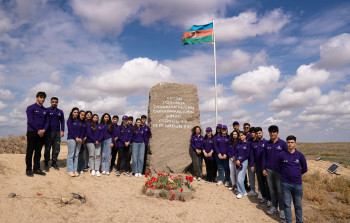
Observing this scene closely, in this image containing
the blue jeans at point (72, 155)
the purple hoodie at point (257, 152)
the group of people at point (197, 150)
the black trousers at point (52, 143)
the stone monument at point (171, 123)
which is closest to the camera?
the group of people at point (197, 150)

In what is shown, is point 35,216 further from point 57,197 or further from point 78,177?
point 78,177

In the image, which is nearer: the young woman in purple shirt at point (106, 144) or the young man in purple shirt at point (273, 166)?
the young man in purple shirt at point (273, 166)

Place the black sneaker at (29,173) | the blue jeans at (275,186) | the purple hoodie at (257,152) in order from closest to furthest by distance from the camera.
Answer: the blue jeans at (275,186) < the black sneaker at (29,173) < the purple hoodie at (257,152)

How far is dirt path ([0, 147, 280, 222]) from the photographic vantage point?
Result: 4.58 meters

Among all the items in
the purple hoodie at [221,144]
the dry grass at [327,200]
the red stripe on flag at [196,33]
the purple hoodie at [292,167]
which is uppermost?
the red stripe on flag at [196,33]

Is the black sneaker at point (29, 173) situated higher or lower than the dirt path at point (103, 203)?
higher

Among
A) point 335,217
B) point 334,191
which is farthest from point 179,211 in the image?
point 334,191

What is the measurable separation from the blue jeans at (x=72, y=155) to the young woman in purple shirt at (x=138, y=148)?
171 cm

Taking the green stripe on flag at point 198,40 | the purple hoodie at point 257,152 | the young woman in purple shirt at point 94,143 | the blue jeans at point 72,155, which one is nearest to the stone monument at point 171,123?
the young woman in purple shirt at point 94,143

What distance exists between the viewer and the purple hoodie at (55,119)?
643 cm

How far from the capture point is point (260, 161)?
600 centimetres

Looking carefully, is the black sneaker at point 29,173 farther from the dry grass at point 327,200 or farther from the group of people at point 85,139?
the dry grass at point 327,200

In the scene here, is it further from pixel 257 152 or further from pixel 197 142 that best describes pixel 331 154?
pixel 257 152

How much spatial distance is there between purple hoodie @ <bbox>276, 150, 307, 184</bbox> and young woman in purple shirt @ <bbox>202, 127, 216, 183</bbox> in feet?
9.39
